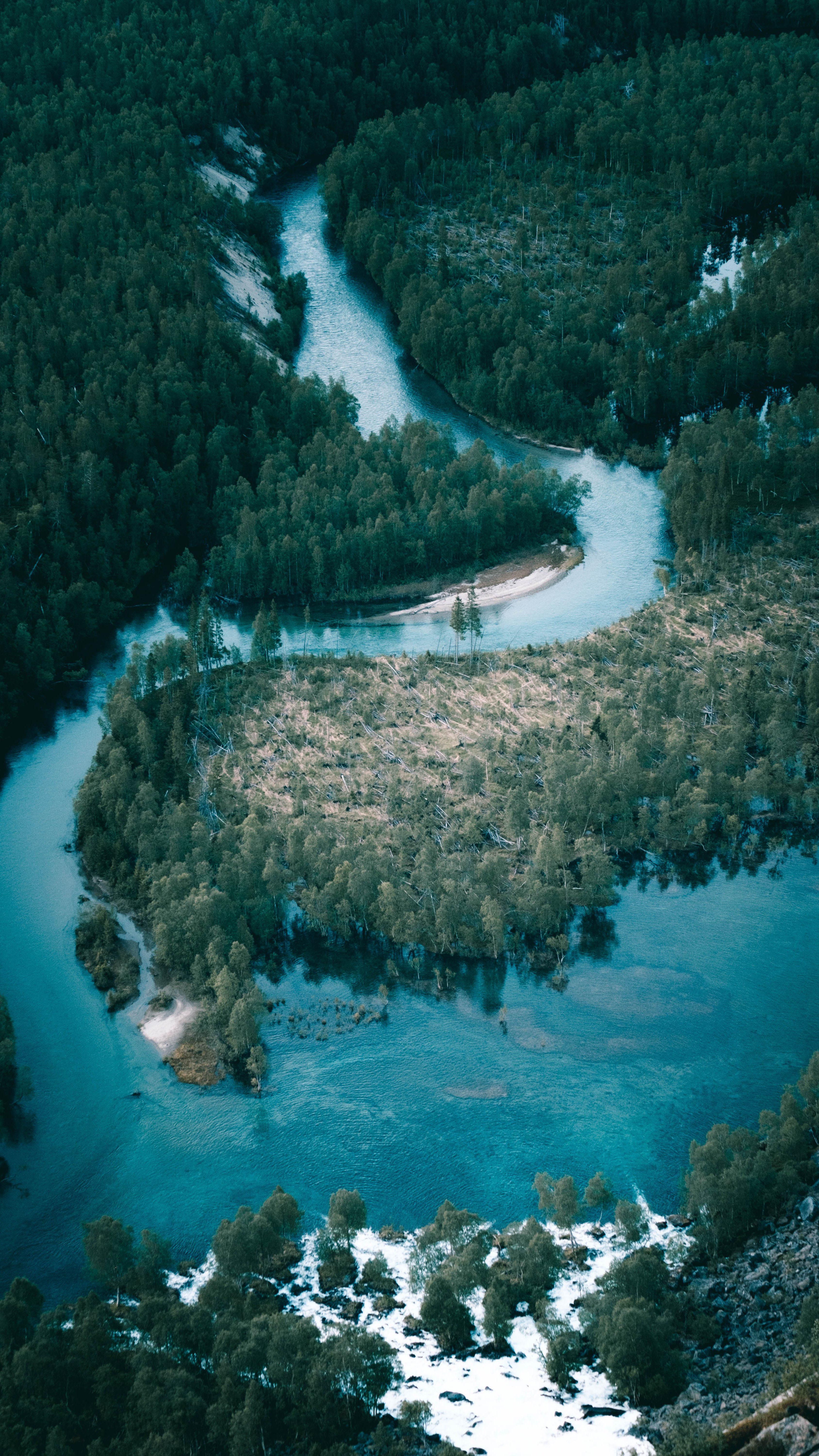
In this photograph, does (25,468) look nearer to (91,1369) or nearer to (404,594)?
(404,594)

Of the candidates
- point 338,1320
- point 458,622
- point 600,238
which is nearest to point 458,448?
point 458,622

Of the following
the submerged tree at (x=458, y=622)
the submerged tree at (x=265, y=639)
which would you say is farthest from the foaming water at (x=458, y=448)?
the submerged tree at (x=265, y=639)

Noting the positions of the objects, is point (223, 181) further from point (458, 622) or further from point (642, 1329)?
point (642, 1329)

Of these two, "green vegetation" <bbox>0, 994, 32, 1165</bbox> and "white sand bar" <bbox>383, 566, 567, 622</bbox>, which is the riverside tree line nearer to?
"green vegetation" <bbox>0, 994, 32, 1165</bbox>

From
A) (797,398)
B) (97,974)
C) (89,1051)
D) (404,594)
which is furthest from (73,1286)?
(797,398)

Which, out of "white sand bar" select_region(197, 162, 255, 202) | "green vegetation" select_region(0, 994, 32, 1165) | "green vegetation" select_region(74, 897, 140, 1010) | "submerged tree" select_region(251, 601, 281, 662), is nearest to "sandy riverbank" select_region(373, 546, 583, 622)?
"submerged tree" select_region(251, 601, 281, 662)

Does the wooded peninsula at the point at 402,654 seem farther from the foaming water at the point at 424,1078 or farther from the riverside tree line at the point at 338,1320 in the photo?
the foaming water at the point at 424,1078
